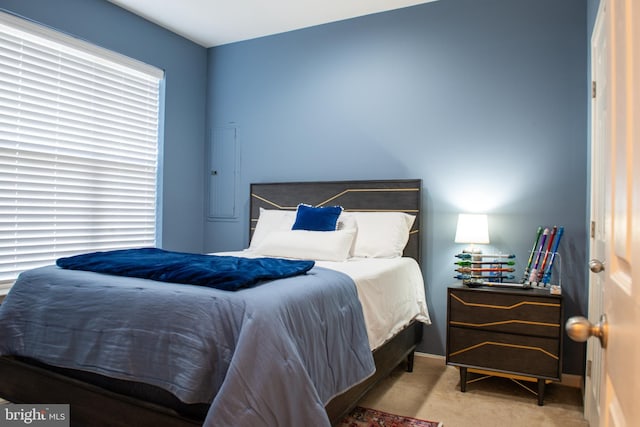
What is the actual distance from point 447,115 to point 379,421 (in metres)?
2.31

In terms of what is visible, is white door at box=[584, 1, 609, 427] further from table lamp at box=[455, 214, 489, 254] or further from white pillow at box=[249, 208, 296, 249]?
white pillow at box=[249, 208, 296, 249]

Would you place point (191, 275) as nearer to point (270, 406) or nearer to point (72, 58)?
point (270, 406)

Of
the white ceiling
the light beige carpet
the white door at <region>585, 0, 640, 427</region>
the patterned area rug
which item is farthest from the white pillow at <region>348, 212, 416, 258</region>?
the white door at <region>585, 0, 640, 427</region>

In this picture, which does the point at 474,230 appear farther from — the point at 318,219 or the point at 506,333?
the point at 318,219

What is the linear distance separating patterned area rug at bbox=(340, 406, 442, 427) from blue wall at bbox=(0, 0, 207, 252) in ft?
8.77

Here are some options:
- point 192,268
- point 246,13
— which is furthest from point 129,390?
point 246,13

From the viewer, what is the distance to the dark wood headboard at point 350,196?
3.56 meters

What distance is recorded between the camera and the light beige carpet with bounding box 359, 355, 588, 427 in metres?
2.48

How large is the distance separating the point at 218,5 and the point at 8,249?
8.11 feet

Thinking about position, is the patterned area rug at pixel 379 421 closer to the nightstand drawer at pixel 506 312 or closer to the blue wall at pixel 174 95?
the nightstand drawer at pixel 506 312

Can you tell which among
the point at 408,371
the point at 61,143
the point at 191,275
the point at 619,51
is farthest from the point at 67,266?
the point at 619,51

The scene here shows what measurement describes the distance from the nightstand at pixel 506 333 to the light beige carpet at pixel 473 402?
109 millimetres

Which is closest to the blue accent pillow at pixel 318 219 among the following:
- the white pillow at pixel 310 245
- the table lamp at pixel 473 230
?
the white pillow at pixel 310 245

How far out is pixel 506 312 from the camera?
2787mm
